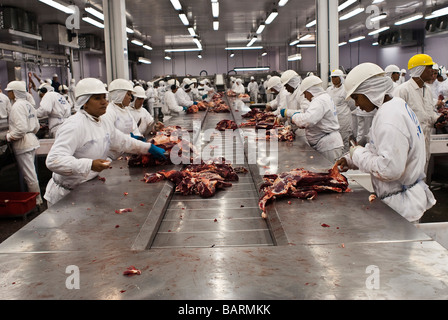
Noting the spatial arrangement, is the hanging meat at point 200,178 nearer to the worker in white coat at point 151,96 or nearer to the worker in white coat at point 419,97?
the worker in white coat at point 419,97

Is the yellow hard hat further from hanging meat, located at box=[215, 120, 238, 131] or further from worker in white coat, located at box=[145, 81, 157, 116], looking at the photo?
worker in white coat, located at box=[145, 81, 157, 116]

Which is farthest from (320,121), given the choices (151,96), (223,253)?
(151,96)

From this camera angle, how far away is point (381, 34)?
82.4ft

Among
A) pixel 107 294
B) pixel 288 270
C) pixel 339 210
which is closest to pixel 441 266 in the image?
pixel 288 270

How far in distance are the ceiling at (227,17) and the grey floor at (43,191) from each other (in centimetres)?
719

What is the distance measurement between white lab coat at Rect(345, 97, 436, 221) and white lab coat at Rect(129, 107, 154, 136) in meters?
4.35

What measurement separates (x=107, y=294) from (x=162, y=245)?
0.96 meters

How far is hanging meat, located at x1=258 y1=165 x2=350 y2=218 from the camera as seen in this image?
2.99 meters

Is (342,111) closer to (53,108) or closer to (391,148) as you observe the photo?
(391,148)

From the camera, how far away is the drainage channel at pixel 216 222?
2672mm

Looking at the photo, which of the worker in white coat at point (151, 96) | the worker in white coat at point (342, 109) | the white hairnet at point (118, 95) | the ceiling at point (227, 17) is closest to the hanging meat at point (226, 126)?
the white hairnet at point (118, 95)

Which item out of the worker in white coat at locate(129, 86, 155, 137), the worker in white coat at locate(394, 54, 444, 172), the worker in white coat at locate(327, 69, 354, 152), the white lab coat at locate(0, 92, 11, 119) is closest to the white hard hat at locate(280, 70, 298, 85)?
the worker in white coat at locate(394, 54, 444, 172)

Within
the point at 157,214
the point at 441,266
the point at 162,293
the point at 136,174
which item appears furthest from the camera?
the point at 136,174

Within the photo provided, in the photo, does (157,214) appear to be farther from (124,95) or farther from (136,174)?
(124,95)
